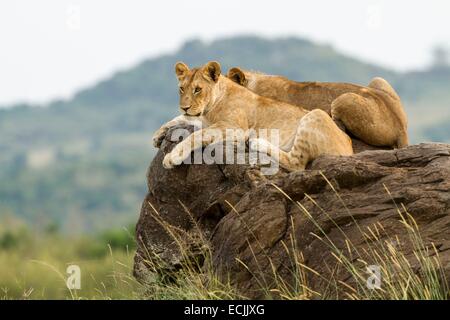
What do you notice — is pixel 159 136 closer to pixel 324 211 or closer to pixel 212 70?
pixel 212 70

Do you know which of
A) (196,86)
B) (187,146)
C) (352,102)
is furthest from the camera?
(352,102)

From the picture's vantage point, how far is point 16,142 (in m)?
198

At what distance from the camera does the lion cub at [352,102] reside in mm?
10219

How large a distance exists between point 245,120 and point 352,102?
133 cm

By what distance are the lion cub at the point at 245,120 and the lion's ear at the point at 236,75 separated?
0.92m

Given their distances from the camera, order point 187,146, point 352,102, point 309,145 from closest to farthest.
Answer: point 309,145, point 187,146, point 352,102

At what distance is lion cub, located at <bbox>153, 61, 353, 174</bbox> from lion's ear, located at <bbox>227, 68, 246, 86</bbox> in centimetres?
92

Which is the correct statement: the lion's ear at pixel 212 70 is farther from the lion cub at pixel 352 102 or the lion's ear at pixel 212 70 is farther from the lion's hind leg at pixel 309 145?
the lion cub at pixel 352 102

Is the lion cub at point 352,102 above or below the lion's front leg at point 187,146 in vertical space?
above

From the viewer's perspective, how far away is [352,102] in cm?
1020

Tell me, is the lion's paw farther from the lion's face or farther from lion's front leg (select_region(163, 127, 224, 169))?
lion's front leg (select_region(163, 127, 224, 169))

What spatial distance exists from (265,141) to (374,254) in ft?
7.57

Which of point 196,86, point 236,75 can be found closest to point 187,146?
point 196,86

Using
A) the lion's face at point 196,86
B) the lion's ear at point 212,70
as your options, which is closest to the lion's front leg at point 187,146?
the lion's face at point 196,86
